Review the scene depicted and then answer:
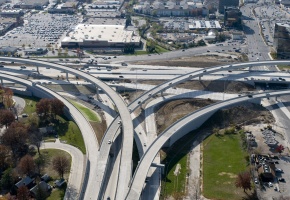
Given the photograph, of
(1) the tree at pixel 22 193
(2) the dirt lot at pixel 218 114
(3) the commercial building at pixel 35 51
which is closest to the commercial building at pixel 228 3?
(3) the commercial building at pixel 35 51

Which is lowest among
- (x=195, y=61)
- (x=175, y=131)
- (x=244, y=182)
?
(x=244, y=182)

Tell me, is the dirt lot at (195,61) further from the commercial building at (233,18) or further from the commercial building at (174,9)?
the commercial building at (174,9)

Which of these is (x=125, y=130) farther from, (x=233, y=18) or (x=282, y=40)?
(x=233, y=18)

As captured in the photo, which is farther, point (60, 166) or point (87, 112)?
point (87, 112)

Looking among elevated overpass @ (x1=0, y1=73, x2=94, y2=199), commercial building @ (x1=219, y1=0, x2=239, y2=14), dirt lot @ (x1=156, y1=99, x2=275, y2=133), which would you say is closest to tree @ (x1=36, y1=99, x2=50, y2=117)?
elevated overpass @ (x1=0, y1=73, x2=94, y2=199)

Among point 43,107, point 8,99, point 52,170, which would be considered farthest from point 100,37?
point 52,170

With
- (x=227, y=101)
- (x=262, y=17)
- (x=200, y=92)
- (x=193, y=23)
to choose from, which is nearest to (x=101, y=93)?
(x=200, y=92)

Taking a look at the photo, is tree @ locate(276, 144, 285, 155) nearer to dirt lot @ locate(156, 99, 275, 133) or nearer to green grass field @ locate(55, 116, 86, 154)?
dirt lot @ locate(156, 99, 275, 133)
